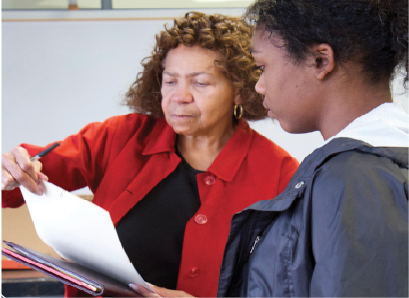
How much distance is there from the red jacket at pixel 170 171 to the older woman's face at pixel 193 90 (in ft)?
0.24

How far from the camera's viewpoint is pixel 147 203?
97 cm

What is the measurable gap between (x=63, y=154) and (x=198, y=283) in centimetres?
45

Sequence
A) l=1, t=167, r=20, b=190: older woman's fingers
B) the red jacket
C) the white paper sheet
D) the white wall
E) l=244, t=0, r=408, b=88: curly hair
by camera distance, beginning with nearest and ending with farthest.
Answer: l=244, t=0, r=408, b=88: curly hair < the white paper sheet < l=1, t=167, r=20, b=190: older woman's fingers < the red jacket < the white wall

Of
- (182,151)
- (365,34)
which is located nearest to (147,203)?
(182,151)

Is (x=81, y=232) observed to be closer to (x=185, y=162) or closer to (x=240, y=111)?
Answer: (x=185, y=162)

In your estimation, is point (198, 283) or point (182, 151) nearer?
point (198, 283)

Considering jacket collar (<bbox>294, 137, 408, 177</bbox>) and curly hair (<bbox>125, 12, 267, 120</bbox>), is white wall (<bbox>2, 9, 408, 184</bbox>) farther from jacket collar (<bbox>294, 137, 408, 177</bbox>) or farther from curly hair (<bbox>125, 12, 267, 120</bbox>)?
jacket collar (<bbox>294, 137, 408, 177</bbox>)

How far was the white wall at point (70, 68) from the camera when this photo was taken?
120cm

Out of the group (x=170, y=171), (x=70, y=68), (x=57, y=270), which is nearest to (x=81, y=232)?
(x=57, y=270)

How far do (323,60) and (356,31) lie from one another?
0.06 meters

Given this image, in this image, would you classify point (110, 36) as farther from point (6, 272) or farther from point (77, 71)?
point (6, 272)

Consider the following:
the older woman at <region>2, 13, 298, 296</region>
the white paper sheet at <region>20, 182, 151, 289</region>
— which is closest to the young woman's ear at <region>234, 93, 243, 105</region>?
the older woman at <region>2, 13, 298, 296</region>

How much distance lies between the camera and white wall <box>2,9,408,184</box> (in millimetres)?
1198

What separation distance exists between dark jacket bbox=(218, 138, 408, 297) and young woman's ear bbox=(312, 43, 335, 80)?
121 millimetres
